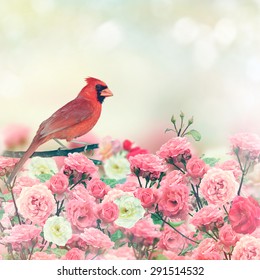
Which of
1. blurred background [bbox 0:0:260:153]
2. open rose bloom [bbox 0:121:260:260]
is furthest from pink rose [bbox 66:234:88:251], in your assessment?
blurred background [bbox 0:0:260:153]

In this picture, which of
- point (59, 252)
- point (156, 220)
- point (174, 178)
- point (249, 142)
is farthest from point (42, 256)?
point (249, 142)

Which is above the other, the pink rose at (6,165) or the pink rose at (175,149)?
the pink rose at (175,149)

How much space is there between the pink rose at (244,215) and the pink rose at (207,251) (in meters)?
0.09

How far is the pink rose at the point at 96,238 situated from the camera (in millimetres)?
1539

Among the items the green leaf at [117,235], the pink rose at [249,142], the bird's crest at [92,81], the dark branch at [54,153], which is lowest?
the green leaf at [117,235]

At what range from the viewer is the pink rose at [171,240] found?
1.55 meters

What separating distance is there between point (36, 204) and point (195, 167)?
51 centimetres

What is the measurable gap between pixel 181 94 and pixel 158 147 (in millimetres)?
184

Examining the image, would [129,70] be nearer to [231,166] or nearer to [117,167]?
[117,167]

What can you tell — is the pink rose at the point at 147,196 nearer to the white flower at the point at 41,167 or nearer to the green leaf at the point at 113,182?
the green leaf at the point at 113,182

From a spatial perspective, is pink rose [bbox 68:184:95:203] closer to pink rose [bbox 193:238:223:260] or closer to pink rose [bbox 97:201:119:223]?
pink rose [bbox 97:201:119:223]

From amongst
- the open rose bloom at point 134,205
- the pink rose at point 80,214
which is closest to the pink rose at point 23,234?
the open rose bloom at point 134,205

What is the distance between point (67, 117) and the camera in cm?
158
